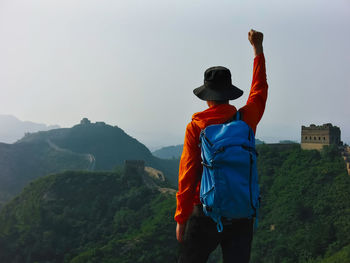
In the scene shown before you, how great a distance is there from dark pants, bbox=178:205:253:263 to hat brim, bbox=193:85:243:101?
37.9 inches

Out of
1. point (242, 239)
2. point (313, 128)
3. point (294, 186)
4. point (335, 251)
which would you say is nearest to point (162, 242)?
point (294, 186)

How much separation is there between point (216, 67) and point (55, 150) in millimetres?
72041

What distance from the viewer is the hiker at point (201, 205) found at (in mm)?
2561

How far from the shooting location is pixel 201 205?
8.63 ft

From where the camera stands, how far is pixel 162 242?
91.8ft

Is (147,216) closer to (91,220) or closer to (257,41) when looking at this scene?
(91,220)

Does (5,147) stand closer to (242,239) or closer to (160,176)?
(160,176)

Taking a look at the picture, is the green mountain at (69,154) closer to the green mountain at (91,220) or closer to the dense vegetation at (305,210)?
the green mountain at (91,220)

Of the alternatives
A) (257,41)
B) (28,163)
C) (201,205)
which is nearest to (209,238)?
(201,205)

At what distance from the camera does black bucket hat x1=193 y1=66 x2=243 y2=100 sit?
2736mm

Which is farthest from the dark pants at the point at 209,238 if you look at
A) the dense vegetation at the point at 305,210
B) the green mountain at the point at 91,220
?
the green mountain at the point at 91,220

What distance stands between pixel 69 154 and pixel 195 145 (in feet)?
222

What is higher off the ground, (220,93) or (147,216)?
(220,93)

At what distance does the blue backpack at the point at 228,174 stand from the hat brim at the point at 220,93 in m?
0.33
